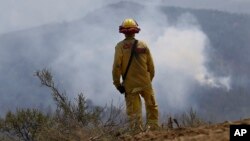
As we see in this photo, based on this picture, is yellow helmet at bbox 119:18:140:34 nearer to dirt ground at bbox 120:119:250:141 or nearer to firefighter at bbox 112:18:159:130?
firefighter at bbox 112:18:159:130

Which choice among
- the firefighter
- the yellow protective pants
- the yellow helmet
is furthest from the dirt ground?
the yellow helmet

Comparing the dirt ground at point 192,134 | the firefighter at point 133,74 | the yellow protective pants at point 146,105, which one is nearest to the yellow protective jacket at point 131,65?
the firefighter at point 133,74

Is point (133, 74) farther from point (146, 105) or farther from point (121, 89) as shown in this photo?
point (146, 105)

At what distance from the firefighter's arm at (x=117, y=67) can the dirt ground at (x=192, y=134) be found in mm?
2069

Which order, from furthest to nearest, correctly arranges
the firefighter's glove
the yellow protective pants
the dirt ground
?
the firefighter's glove → the yellow protective pants → the dirt ground

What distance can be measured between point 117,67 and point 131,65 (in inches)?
9.4

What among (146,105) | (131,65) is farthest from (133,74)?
(146,105)

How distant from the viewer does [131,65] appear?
10773 mm

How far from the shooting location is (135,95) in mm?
10781

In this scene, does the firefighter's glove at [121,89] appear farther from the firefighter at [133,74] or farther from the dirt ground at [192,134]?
the dirt ground at [192,134]

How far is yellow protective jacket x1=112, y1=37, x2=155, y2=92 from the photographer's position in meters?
10.7

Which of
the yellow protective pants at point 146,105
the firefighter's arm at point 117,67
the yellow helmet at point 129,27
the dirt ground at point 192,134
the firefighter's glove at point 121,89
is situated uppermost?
the yellow helmet at point 129,27

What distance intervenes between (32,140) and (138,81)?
491 cm

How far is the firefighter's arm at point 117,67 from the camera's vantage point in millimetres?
10672
